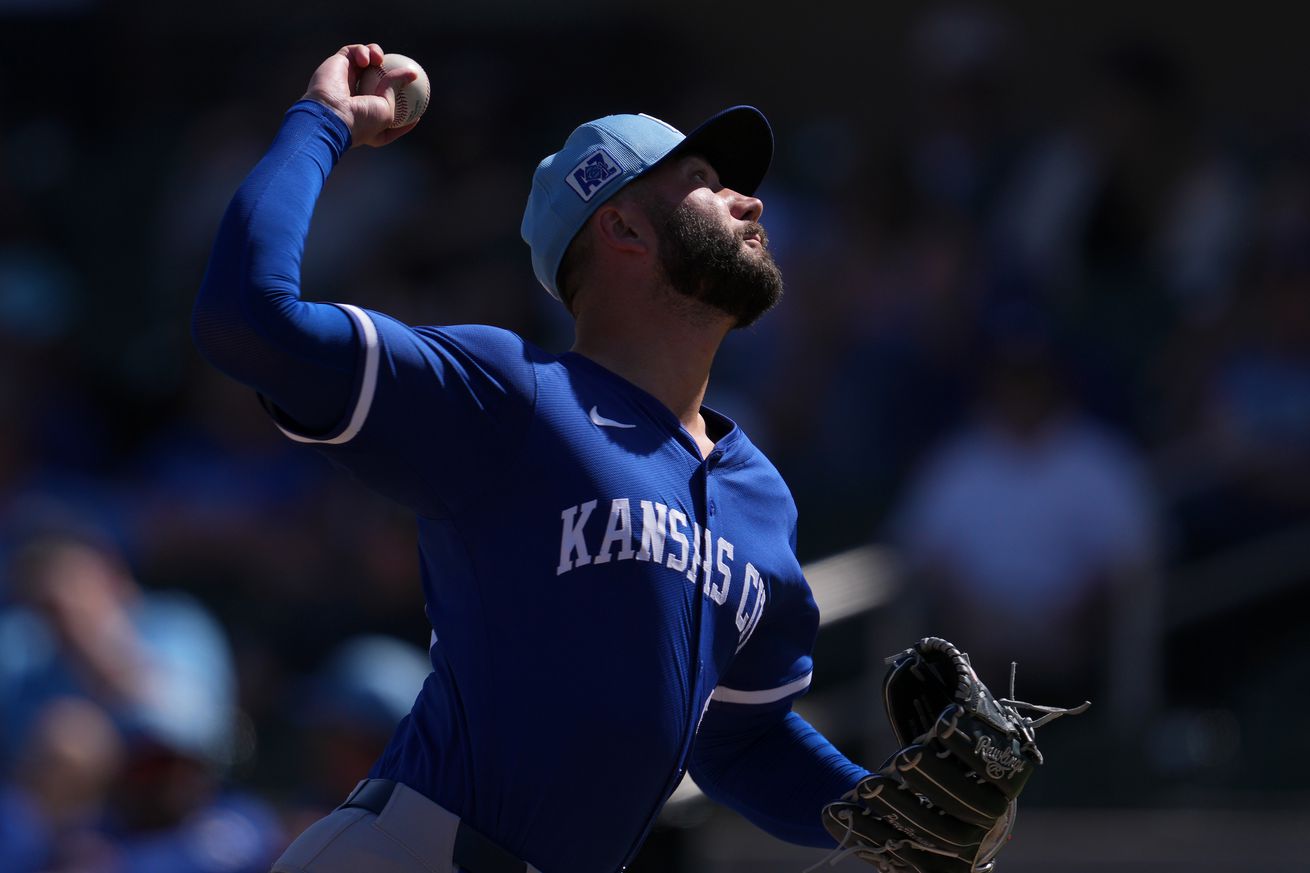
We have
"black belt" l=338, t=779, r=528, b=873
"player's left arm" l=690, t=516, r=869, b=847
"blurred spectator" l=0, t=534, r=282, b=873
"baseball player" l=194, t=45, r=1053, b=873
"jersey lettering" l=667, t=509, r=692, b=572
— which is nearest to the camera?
"baseball player" l=194, t=45, r=1053, b=873

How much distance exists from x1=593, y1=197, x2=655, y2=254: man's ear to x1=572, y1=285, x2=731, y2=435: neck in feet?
0.33

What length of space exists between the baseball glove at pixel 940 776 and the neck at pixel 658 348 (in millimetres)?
561

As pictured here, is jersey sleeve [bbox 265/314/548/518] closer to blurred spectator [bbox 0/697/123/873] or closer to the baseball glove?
the baseball glove

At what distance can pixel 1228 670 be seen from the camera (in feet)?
21.1

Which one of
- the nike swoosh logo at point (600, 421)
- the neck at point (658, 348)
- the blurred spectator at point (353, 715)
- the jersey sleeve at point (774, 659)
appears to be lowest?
the blurred spectator at point (353, 715)

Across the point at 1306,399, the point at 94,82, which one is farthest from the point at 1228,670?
the point at 94,82

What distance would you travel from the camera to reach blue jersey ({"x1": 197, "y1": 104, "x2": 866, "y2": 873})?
2570 mm

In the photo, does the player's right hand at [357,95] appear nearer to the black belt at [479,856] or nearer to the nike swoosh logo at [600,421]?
the nike swoosh logo at [600,421]

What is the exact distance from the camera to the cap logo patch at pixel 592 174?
3.07 metres

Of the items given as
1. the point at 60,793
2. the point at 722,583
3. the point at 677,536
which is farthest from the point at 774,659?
the point at 60,793

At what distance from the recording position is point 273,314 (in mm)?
2494

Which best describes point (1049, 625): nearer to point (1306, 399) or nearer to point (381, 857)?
point (1306, 399)

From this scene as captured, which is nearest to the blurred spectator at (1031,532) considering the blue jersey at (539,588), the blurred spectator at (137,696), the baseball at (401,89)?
the blurred spectator at (137,696)

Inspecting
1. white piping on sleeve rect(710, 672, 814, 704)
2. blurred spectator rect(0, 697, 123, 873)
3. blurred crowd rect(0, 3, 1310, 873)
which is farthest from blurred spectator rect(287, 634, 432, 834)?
white piping on sleeve rect(710, 672, 814, 704)
